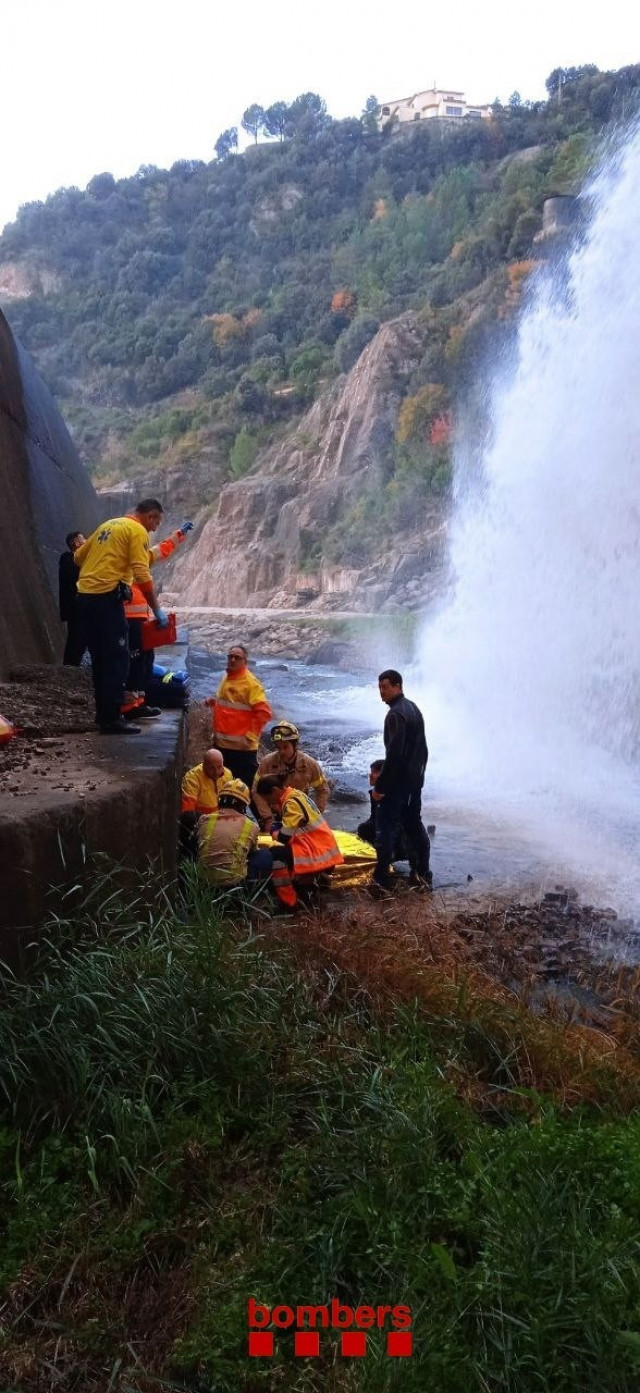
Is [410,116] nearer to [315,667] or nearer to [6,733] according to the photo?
[315,667]

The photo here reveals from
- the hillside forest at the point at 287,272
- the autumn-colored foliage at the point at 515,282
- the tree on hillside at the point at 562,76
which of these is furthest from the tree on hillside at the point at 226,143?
the autumn-colored foliage at the point at 515,282

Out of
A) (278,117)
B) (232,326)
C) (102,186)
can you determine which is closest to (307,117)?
(278,117)

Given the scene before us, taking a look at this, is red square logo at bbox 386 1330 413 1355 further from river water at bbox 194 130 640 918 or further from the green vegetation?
river water at bbox 194 130 640 918

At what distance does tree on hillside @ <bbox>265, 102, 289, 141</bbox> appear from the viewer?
98.1 meters

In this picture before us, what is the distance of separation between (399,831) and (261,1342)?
429cm

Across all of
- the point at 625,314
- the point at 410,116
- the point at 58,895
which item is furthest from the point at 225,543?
the point at 410,116

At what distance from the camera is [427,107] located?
3521 inches

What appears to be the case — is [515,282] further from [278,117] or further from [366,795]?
[278,117]

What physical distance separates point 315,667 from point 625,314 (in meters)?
14.0

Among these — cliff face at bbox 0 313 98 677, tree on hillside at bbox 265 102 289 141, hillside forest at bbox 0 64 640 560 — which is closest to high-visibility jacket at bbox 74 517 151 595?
cliff face at bbox 0 313 98 677

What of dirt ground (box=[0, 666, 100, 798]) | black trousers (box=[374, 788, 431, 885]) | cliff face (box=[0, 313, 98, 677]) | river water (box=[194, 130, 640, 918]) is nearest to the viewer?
dirt ground (box=[0, 666, 100, 798])

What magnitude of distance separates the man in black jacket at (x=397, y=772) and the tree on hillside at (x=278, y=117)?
10679 cm

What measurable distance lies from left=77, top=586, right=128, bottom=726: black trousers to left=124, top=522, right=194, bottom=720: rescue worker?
2.85ft

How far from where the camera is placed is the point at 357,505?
45.2 m
